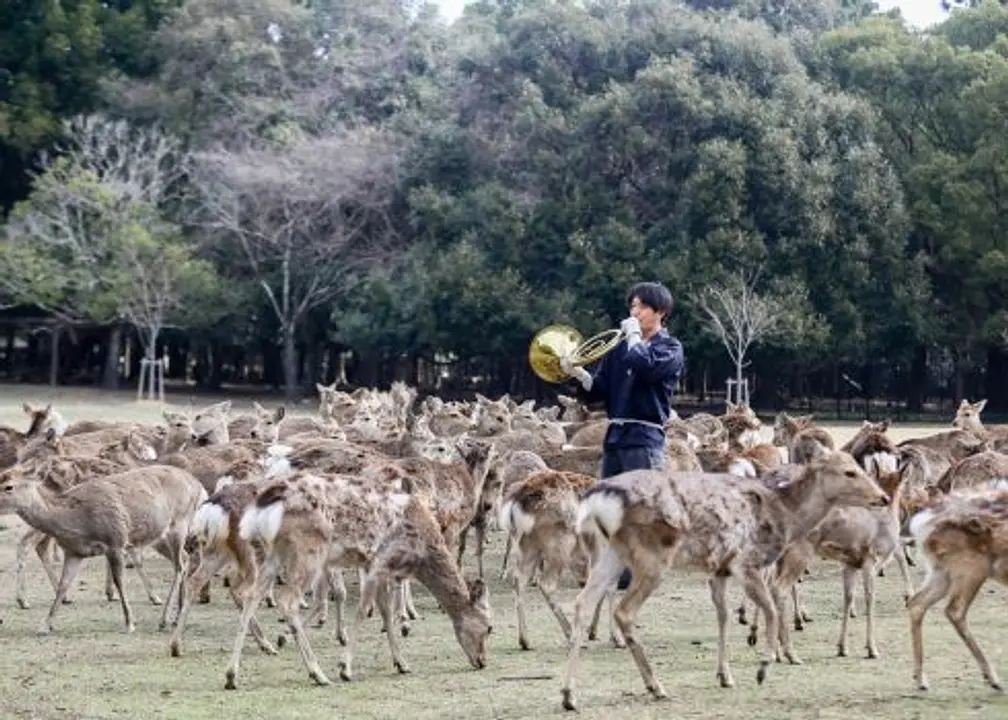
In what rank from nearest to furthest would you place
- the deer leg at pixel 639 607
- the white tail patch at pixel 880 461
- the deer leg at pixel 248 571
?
the deer leg at pixel 639 607 → the deer leg at pixel 248 571 → the white tail patch at pixel 880 461

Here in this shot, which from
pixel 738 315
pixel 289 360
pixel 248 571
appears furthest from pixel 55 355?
pixel 248 571

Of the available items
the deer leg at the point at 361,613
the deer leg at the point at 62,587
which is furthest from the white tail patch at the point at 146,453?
the deer leg at the point at 361,613

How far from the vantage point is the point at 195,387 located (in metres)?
45.7

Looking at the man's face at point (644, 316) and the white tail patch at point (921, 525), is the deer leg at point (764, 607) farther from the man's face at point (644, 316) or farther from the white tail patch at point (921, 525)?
the man's face at point (644, 316)

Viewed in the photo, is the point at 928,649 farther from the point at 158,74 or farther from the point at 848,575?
the point at 158,74

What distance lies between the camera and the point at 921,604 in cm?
801

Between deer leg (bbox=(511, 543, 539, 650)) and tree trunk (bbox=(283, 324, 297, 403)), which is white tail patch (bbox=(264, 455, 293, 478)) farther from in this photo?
tree trunk (bbox=(283, 324, 297, 403))

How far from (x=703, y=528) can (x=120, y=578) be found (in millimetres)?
4141

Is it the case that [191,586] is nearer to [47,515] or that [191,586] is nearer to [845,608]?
[47,515]

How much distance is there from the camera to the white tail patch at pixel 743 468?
38.9 ft

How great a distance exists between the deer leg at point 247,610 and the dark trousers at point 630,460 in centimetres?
198

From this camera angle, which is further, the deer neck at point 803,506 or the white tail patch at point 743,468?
the white tail patch at point 743,468

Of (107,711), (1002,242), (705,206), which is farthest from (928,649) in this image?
(1002,242)

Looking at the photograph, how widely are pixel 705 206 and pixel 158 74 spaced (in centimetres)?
1693
